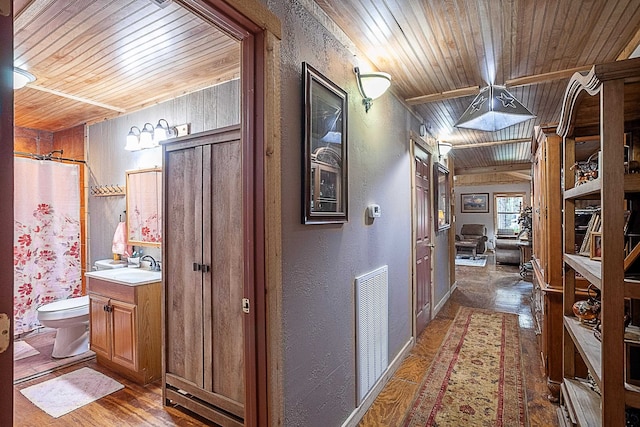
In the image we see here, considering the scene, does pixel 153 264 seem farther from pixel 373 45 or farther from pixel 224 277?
pixel 373 45

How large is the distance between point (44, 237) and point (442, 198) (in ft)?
17.0

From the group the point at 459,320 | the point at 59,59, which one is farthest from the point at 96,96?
the point at 459,320

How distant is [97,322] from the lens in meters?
2.85

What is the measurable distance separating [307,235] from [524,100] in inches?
126

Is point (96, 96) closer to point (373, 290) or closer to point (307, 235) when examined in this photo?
point (307, 235)

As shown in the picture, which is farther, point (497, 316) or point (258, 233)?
point (497, 316)

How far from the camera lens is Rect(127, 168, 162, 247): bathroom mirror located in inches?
125

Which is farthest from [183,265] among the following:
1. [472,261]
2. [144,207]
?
[472,261]

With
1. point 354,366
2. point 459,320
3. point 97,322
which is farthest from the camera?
point 459,320

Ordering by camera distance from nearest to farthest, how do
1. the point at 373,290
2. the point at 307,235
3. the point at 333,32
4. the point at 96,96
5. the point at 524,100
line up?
the point at 307,235 → the point at 333,32 → the point at 373,290 → the point at 96,96 → the point at 524,100

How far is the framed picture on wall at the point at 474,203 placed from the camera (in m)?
11.3

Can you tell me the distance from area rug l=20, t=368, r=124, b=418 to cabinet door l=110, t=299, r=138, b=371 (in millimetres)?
181

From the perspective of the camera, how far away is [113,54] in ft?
7.68

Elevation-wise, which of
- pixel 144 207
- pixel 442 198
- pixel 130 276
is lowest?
pixel 130 276
